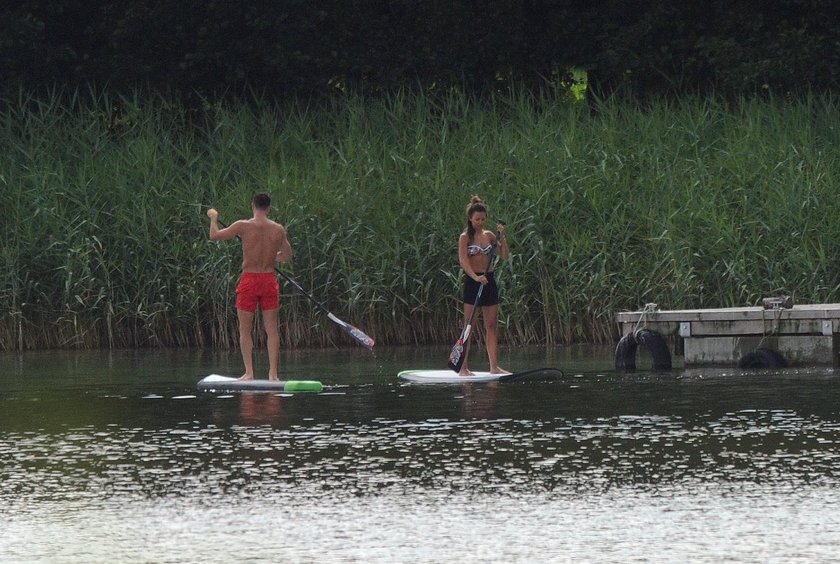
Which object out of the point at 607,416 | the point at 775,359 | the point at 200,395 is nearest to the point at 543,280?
the point at 775,359

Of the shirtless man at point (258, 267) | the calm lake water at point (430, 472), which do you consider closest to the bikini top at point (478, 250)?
the calm lake water at point (430, 472)

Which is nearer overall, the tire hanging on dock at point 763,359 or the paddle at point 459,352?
the paddle at point 459,352

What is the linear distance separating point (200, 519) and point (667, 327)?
32.2 ft

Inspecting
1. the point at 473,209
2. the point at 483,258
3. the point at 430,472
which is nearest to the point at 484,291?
the point at 483,258

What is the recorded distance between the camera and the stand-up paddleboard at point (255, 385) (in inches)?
550

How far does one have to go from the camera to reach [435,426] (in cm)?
1119

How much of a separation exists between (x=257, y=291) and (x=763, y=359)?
4954mm

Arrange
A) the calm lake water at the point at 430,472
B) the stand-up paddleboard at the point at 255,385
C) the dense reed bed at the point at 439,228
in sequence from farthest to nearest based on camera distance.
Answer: the dense reed bed at the point at 439,228 < the stand-up paddleboard at the point at 255,385 < the calm lake water at the point at 430,472

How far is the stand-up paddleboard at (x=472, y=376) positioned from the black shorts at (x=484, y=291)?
784 millimetres

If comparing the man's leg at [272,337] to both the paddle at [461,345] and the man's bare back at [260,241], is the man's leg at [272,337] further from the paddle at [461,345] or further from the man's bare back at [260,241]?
the paddle at [461,345]

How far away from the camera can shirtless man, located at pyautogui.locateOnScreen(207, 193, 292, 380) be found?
14.4 metres

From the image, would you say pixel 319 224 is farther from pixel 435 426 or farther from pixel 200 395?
pixel 435 426

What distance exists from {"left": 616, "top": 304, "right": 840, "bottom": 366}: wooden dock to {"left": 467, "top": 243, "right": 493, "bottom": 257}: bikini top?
2.09 meters

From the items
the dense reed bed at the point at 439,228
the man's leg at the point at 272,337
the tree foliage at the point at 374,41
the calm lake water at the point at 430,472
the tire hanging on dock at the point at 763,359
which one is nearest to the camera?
the calm lake water at the point at 430,472
